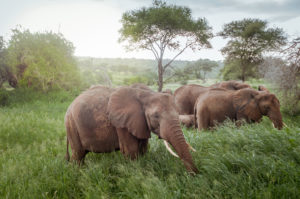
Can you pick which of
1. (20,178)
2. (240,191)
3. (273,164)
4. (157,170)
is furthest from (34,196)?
(273,164)

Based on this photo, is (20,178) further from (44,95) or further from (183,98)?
(44,95)

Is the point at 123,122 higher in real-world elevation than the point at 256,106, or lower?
higher

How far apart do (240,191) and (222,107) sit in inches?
177

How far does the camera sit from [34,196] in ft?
10.6

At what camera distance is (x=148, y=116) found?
356cm

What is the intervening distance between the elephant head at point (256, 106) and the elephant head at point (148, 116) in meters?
3.83

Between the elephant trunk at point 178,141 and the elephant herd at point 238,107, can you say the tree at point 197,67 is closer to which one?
the elephant herd at point 238,107

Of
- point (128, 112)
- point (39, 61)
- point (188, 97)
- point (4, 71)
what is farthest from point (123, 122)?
point (4, 71)

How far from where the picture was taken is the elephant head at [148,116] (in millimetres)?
3200

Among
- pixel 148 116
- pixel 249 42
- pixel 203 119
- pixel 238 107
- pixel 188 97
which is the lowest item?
pixel 203 119

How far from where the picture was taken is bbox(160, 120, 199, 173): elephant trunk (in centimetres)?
315

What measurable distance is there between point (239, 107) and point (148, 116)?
4.09 meters

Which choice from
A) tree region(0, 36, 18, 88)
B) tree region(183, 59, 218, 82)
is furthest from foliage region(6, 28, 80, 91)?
tree region(183, 59, 218, 82)

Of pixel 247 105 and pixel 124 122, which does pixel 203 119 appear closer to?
pixel 247 105
